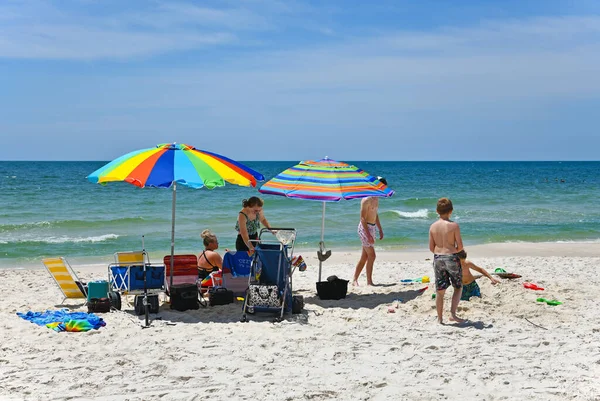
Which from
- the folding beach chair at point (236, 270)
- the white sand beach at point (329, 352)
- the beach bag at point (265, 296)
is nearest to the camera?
the white sand beach at point (329, 352)

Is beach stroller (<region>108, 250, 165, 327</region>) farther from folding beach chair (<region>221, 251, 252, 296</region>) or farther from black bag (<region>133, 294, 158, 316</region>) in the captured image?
folding beach chair (<region>221, 251, 252, 296</region>)

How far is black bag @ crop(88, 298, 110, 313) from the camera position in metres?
7.29

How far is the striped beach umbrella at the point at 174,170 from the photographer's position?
6691mm

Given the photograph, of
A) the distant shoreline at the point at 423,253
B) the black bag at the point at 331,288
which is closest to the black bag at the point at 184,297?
the black bag at the point at 331,288

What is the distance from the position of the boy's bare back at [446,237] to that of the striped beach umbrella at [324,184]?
4.12ft

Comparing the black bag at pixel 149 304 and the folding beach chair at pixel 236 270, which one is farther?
the folding beach chair at pixel 236 270

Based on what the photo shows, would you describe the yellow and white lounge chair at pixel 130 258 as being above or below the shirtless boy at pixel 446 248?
below

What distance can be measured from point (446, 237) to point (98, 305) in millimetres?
4015

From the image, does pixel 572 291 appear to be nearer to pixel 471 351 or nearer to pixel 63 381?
pixel 471 351

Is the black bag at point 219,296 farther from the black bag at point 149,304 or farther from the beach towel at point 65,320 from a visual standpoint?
the beach towel at point 65,320

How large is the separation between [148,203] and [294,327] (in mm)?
21709

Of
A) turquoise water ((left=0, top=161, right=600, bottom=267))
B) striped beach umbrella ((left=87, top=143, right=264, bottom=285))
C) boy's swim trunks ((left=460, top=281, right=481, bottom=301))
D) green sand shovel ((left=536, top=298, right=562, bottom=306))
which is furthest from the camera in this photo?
turquoise water ((left=0, top=161, right=600, bottom=267))

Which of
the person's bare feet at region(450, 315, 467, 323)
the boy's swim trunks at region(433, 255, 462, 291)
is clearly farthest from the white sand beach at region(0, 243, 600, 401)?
the boy's swim trunks at region(433, 255, 462, 291)

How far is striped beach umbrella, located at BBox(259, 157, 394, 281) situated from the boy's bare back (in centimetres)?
126
